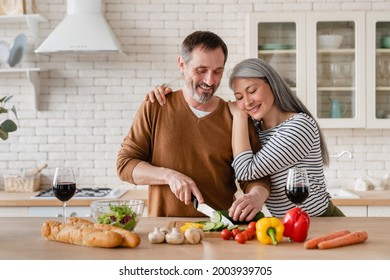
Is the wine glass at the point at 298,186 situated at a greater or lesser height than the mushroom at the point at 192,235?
greater

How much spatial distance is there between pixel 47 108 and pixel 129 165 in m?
2.39

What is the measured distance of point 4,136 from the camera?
2.23 m

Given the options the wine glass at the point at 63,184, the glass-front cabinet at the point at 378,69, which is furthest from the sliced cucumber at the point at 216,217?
the glass-front cabinet at the point at 378,69

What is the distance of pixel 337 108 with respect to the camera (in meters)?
4.63

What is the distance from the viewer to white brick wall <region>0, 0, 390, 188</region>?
4.90m

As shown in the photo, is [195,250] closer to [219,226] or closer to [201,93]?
[219,226]

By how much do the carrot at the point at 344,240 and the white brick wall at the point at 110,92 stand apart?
9.56ft

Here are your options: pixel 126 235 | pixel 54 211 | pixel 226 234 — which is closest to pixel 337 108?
pixel 54 211

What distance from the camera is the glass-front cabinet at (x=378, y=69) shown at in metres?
4.56

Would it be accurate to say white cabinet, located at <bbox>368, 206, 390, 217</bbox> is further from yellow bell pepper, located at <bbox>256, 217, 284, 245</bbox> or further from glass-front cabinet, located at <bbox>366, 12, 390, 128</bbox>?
yellow bell pepper, located at <bbox>256, 217, 284, 245</bbox>

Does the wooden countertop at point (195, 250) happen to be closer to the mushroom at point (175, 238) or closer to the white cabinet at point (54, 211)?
the mushroom at point (175, 238)

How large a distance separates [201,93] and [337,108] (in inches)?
84.0
